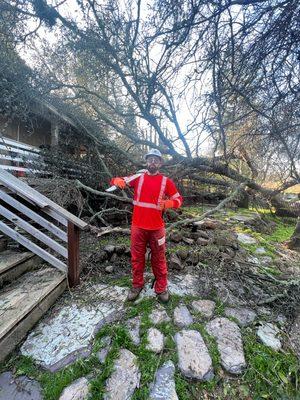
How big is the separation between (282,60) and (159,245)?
107 inches

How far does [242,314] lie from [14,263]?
2.79 m

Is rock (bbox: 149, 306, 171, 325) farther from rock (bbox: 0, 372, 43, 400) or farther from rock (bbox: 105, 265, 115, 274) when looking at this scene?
rock (bbox: 0, 372, 43, 400)

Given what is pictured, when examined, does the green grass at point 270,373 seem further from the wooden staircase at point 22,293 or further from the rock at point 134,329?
the wooden staircase at point 22,293

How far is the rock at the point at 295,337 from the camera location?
2.33 m

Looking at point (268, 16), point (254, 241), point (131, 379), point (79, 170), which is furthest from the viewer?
point (79, 170)

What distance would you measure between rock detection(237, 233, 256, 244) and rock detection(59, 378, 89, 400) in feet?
14.1

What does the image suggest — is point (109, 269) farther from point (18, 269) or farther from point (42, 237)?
point (18, 269)

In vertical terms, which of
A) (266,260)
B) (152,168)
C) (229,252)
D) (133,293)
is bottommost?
(266,260)

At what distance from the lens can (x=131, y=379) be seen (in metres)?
1.87

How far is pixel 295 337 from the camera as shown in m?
2.48

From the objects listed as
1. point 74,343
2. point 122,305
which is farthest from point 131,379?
point 122,305

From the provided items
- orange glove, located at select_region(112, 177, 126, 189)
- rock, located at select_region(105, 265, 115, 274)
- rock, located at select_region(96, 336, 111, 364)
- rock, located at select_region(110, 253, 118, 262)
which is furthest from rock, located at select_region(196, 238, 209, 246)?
rock, located at select_region(96, 336, 111, 364)

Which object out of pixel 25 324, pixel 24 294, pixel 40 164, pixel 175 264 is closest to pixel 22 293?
pixel 24 294

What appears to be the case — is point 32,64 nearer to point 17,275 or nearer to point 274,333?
point 17,275
